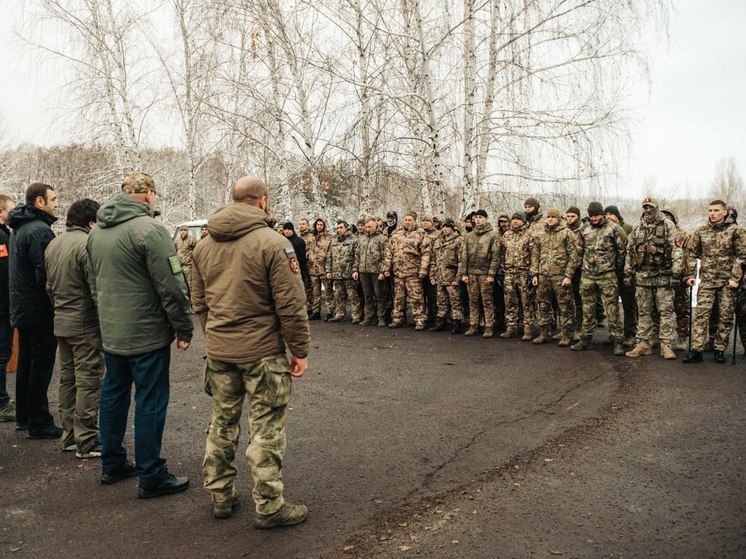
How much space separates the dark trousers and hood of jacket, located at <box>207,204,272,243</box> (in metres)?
2.97

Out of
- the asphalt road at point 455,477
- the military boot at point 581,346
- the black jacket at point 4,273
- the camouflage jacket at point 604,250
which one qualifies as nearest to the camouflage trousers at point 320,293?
the asphalt road at point 455,477

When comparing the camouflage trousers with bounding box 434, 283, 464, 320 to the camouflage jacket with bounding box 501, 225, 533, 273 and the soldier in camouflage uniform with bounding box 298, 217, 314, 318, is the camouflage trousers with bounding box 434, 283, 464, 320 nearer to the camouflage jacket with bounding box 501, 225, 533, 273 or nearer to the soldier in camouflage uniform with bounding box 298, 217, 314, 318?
the camouflage jacket with bounding box 501, 225, 533, 273

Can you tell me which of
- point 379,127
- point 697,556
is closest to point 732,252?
point 697,556

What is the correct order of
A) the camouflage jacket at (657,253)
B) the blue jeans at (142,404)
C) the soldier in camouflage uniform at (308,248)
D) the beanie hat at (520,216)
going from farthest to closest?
the soldier in camouflage uniform at (308,248)
the beanie hat at (520,216)
the camouflage jacket at (657,253)
the blue jeans at (142,404)

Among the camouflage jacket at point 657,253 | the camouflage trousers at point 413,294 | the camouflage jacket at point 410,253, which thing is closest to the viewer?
the camouflage jacket at point 657,253

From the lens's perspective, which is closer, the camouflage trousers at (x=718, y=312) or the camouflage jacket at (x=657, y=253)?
the camouflage trousers at (x=718, y=312)

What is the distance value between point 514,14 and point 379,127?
373 cm

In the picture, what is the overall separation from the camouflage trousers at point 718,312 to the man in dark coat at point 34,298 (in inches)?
316

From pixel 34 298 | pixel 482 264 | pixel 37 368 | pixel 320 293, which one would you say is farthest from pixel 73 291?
pixel 320 293

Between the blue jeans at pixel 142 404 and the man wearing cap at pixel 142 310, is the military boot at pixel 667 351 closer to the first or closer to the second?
the man wearing cap at pixel 142 310

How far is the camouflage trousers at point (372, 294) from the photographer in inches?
475

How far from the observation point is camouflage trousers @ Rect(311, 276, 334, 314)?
13312mm

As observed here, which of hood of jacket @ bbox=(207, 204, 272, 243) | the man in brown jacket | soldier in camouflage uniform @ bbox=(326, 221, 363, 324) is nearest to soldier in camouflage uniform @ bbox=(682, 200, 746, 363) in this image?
soldier in camouflage uniform @ bbox=(326, 221, 363, 324)

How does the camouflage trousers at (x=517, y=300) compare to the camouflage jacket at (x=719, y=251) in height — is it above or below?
below
